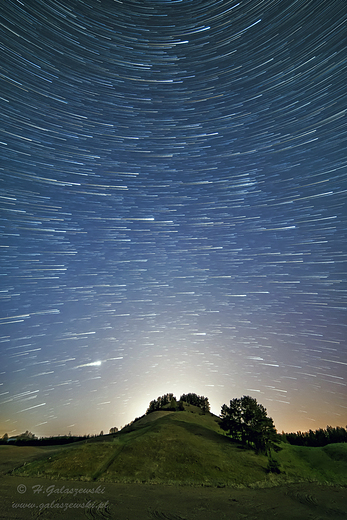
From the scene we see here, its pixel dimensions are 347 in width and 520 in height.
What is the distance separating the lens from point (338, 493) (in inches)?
1148

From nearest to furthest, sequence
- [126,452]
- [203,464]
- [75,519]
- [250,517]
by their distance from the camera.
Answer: [75,519] → [250,517] → [203,464] → [126,452]

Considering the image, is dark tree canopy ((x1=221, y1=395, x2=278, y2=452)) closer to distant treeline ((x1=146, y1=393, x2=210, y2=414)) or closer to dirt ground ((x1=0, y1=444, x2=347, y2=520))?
dirt ground ((x1=0, y1=444, x2=347, y2=520))

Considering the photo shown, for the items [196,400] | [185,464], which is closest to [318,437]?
[185,464]

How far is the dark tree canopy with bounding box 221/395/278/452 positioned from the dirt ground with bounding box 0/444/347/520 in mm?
16267

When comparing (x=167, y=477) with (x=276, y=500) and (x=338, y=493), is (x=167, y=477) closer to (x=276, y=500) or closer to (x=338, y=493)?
(x=276, y=500)

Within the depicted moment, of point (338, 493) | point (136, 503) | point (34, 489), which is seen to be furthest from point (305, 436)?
point (34, 489)

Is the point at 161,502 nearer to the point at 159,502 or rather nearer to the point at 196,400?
the point at 159,502

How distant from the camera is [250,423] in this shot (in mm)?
50719

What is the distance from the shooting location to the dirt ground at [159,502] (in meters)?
20.6

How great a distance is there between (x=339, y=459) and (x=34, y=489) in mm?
47636

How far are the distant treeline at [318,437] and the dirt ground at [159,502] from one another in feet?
126

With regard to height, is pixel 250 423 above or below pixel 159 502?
above

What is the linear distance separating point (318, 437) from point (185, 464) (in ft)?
160

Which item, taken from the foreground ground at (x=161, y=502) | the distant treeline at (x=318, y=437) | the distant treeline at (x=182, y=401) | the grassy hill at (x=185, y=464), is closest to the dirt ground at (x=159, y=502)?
the foreground ground at (x=161, y=502)
